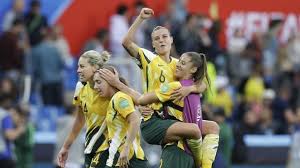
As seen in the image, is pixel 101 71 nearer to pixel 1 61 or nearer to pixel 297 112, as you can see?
pixel 1 61

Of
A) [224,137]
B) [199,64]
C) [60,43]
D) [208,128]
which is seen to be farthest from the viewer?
[60,43]

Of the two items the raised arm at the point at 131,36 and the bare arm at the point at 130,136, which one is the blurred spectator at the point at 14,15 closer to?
the raised arm at the point at 131,36

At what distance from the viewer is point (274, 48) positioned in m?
27.7

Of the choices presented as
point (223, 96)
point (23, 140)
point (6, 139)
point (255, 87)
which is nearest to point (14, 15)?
point (23, 140)

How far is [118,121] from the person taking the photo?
45.4ft

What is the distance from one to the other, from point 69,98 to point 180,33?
2.57m

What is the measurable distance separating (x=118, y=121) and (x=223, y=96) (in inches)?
456

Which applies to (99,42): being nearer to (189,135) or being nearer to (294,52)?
(294,52)

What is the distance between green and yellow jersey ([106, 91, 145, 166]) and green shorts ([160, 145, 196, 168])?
39cm

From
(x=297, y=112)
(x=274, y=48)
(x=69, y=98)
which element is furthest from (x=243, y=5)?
(x=69, y=98)

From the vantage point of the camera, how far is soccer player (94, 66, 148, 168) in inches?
533

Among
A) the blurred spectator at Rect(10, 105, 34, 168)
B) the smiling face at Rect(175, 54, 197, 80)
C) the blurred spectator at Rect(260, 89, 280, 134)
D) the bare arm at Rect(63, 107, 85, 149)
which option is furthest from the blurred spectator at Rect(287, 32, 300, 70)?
the smiling face at Rect(175, 54, 197, 80)

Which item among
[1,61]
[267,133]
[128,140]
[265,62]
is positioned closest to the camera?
[128,140]

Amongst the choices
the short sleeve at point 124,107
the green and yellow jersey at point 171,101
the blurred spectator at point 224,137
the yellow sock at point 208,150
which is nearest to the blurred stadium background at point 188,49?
the blurred spectator at point 224,137
